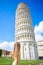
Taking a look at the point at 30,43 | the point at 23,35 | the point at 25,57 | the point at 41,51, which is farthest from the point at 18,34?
the point at 41,51

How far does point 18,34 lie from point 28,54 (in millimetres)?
7169

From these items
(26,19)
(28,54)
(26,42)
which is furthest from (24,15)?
(28,54)

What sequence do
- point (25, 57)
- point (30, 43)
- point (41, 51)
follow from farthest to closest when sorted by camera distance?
point (41, 51) → point (30, 43) → point (25, 57)

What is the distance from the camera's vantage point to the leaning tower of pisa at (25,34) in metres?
41.6

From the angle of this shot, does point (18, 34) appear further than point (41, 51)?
No

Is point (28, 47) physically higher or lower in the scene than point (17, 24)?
lower

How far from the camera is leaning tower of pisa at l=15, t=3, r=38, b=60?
136 feet

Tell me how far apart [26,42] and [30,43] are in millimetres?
1370

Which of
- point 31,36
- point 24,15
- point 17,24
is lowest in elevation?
point 31,36

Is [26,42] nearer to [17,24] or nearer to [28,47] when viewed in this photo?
[28,47]

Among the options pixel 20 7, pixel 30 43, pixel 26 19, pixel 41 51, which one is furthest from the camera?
pixel 41 51

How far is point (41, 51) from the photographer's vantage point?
5875cm

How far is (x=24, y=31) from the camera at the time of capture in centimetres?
4428

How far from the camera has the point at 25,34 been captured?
143 feet
